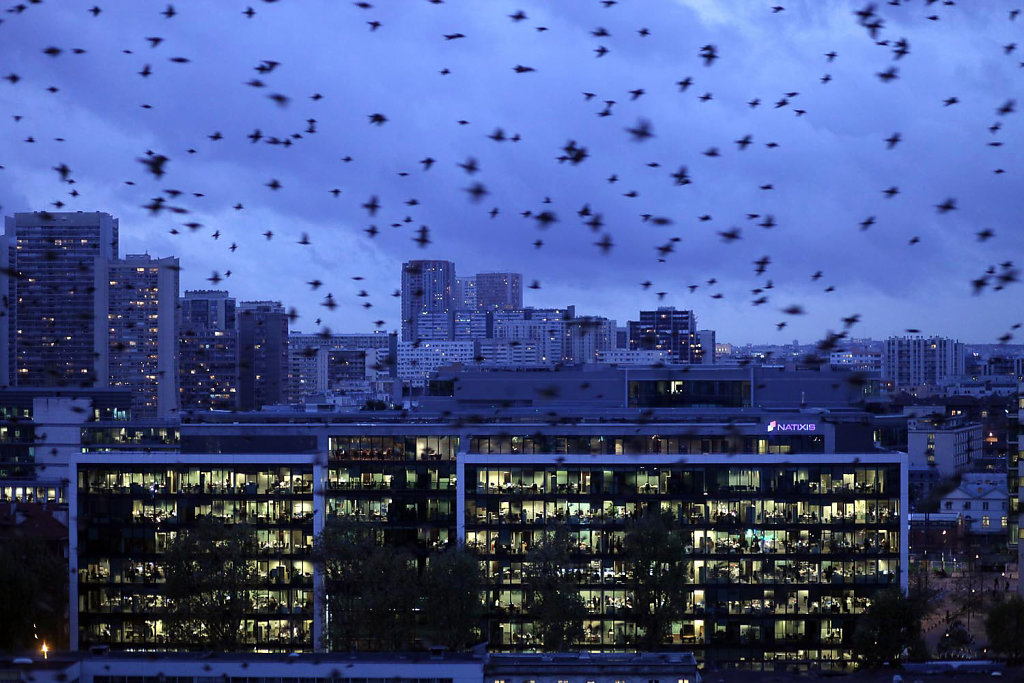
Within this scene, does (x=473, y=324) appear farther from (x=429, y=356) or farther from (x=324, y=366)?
(x=324, y=366)

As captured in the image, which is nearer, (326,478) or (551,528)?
(551,528)

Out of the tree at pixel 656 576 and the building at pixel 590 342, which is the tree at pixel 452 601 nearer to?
the tree at pixel 656 576

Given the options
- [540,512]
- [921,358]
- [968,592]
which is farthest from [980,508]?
[921,358]

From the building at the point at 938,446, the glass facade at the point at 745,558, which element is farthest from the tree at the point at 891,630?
the building at the point at 938,446

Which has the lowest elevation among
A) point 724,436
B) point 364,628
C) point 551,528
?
point 364,628

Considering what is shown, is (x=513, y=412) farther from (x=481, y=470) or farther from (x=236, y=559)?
(x=236, y=559)

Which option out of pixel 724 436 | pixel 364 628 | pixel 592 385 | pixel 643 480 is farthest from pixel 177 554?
pixel 592 385
